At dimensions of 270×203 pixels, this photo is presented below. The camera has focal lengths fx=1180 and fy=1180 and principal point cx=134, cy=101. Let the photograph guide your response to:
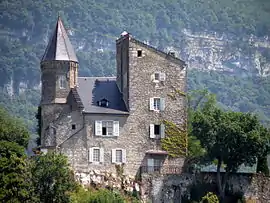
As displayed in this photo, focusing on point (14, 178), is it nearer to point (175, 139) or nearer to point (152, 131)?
point (152, 131)

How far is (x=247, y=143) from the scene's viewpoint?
91062 millimetres

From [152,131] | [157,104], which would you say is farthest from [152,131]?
[157,104]

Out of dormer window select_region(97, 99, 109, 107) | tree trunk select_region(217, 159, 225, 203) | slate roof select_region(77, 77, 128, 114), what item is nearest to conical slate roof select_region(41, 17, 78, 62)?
slate roof select_region(77, 77, 128, 114)

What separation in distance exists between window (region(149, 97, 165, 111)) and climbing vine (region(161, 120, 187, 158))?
3.81ft

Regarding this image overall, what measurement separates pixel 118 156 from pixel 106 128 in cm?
242

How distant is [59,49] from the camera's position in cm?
9631

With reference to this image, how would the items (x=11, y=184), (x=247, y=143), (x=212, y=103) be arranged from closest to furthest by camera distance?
(x=11, y=184), (x=247, y=143), (x=212, y=103)

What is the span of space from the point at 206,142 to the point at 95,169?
29.4 feet

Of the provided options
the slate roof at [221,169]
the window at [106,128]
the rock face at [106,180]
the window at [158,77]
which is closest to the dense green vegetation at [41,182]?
the rock face at [106,180]

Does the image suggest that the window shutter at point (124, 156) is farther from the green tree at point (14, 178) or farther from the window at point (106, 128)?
the green tree at point (14, 178)

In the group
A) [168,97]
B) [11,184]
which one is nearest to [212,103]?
[168,97]

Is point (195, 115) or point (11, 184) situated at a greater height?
point (195, 115)

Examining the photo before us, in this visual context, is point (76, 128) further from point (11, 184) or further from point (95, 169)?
point (11, 184)

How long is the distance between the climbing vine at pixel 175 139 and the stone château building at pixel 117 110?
1.37 ft
